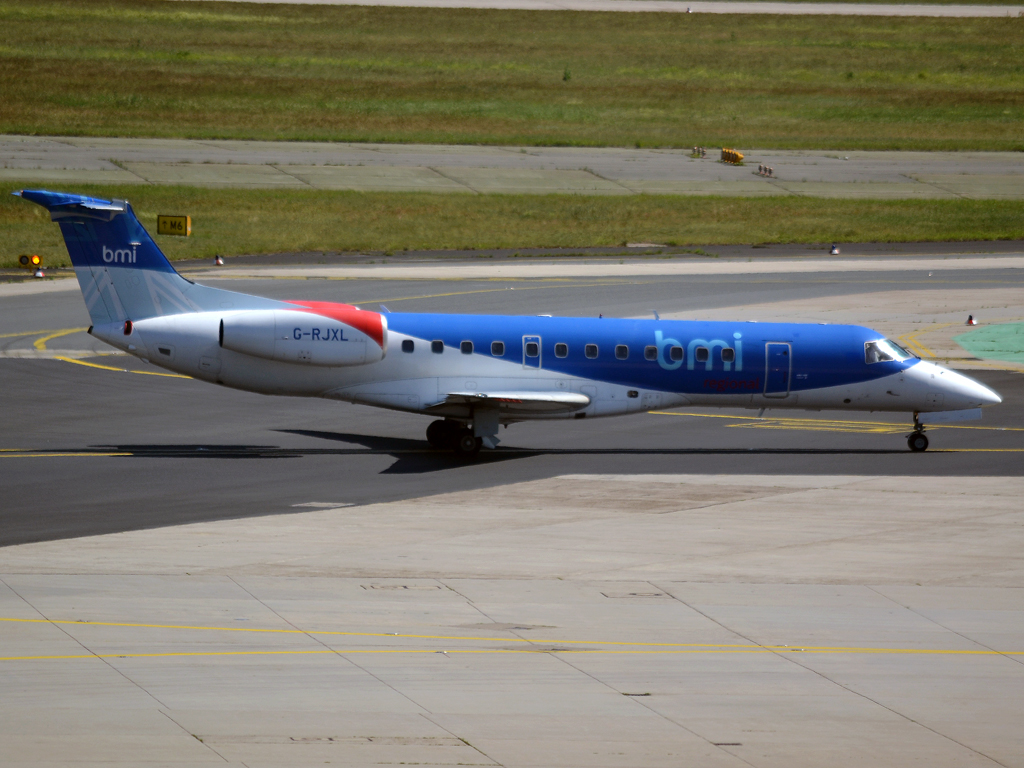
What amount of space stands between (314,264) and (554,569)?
1746 inches

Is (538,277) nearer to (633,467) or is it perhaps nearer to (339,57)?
(633,467)

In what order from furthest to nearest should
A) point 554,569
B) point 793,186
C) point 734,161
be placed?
point 734,161 → point 793,186 → point 554,569

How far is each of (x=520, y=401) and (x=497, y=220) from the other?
46.9 m

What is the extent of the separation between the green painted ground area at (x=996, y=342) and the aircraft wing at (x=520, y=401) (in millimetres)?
21096

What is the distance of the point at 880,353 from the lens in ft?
110

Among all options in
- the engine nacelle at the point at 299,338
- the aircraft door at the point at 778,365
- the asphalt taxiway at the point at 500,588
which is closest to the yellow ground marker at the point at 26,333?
the asphalt taxiway at the point at 500,588

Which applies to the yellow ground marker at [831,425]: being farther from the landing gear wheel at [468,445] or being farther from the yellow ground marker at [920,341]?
the yellow ground marker at [920,341]

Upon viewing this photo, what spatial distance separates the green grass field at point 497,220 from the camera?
7169cm

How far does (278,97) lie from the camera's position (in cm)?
10388

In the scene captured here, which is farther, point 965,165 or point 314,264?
point 965,165

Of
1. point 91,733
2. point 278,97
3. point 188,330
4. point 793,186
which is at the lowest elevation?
point 91,733

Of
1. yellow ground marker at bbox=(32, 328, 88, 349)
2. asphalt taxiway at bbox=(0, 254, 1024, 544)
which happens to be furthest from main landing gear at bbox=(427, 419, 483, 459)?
yellow ground marker at bbox=(32, 328, 88, 349)

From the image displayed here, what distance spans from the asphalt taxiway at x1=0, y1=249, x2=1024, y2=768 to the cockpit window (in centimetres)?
236

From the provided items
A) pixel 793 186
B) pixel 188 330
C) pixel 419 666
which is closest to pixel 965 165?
pixel 793 186
